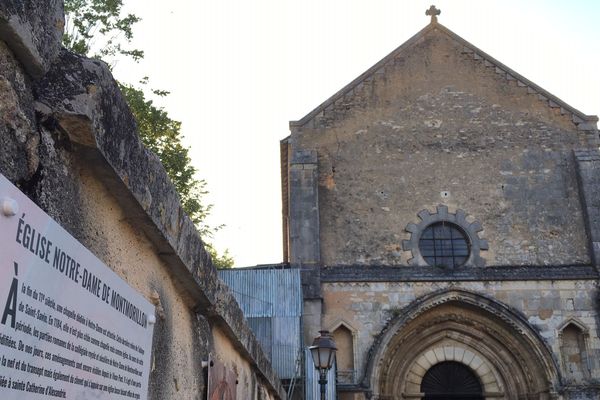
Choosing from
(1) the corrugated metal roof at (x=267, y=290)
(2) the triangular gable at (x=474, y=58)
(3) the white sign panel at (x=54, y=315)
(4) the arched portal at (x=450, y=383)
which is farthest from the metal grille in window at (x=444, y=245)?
(3) the white sign panel at (x=54, y=315)

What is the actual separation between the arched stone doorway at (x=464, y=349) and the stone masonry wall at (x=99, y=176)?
11.9 meters

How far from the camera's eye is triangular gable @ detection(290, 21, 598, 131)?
1714cm

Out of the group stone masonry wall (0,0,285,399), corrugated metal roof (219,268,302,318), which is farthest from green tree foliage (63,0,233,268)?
stone masonry wall (0,0,285,399)

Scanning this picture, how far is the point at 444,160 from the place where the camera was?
55.9 feet

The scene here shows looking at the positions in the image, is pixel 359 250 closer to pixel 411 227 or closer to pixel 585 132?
pixel 411 227

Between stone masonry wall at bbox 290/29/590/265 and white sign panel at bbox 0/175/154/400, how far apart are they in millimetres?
13881

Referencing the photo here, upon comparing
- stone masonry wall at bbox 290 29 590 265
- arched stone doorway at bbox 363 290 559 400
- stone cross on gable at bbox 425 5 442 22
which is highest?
stone cross on gable at bbox 425 5 442 22

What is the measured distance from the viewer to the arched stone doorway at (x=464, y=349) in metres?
14.8

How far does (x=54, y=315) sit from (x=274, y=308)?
1322 centimetres

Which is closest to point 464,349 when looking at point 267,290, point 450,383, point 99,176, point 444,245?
point 450,383

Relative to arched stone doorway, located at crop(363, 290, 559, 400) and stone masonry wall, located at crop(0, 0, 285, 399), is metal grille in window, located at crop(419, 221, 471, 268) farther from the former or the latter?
stone masonry wall, located at crop(0, 0, 285, 399)

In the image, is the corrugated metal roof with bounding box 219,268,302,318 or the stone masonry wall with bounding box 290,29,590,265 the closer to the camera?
the corrugated metal roof with bounding box 219,268,302,318

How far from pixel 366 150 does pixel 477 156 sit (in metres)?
2.87

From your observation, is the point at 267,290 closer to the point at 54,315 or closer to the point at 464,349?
the point at 464,349
